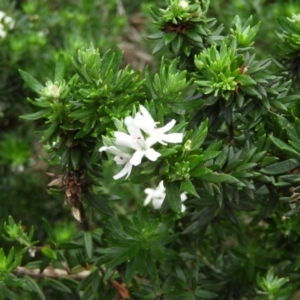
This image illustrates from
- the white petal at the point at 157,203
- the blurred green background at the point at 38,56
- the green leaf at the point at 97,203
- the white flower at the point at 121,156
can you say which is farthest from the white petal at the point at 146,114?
the blurred green background at the point at 38,56

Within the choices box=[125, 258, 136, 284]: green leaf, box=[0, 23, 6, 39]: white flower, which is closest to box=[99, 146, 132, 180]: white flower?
box=[125, 258, 136, 284]: green leaf

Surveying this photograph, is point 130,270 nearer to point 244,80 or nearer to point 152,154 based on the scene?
point 152,154

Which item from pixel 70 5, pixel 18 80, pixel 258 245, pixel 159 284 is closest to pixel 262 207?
pixel 258 245

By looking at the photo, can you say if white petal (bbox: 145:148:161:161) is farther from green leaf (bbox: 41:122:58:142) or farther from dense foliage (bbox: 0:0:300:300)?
green leaf (bbox: 41:122:58:142)

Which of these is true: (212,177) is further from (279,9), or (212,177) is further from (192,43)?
(279,9)

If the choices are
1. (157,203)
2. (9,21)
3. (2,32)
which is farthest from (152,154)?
(9,21)

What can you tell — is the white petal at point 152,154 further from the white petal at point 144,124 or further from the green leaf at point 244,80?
the green leaf at point 244,80
